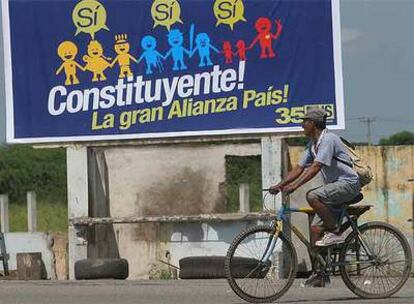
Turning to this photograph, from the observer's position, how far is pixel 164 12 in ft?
51.6

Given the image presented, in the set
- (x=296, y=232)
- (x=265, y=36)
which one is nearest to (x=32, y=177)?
(x=265, y=36)

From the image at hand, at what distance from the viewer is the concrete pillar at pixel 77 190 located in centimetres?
1606

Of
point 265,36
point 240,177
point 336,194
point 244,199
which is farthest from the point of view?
point 240,177

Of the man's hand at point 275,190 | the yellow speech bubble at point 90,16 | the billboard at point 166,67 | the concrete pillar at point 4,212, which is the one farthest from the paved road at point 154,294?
the concrete pillar at point 4,212

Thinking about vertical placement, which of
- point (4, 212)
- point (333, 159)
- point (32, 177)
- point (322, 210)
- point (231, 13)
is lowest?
point (4, 212)

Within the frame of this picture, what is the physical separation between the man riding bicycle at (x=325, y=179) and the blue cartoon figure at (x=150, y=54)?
6931mm

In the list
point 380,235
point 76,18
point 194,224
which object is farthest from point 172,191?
point 380,235

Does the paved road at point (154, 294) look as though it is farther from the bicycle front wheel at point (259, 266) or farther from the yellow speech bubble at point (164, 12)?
the yellow speech bubble at point (164, 12)

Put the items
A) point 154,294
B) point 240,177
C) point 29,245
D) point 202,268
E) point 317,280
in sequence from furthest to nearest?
point 240,177
point 29,245
point 202,268
point 154,294
point 317,280

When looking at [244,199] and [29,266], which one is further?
[244,199]

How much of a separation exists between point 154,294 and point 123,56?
640 cm

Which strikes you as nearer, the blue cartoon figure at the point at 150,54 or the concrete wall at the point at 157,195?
the blue cartoon figure at the point at 150,54

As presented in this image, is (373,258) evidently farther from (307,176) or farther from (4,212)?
(4,212)

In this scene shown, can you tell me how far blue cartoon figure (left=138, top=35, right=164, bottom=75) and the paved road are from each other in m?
4.85
